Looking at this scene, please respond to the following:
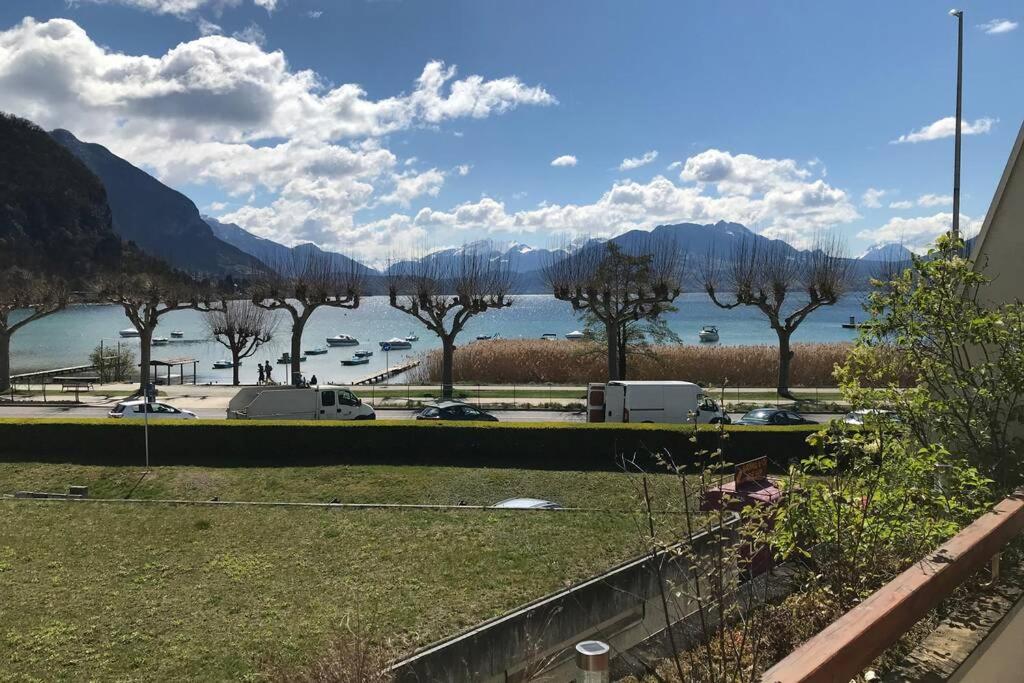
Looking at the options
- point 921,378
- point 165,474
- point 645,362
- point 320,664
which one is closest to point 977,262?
point 921,378

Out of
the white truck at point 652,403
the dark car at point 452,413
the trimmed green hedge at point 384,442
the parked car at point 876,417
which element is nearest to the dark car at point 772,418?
the white truck at point 652,403

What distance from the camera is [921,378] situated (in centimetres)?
672

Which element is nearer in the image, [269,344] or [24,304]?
[24,304]

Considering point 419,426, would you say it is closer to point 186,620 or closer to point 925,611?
point 186,620

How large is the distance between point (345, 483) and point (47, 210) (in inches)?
6365

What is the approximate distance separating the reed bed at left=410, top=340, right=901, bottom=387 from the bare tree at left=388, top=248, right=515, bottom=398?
132 inches

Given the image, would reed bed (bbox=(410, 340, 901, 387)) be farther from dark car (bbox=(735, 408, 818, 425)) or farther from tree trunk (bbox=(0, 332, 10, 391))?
tree trunk (bbox=(0, 332, 10, 391))

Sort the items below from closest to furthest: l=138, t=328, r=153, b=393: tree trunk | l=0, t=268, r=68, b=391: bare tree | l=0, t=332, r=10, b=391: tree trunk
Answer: l=0, t=332, r=10, b=391: tree trunk
l=0, t=268, r=68, b=391: bare tree
l=138, t=328, r=153, b=393: tree trunk

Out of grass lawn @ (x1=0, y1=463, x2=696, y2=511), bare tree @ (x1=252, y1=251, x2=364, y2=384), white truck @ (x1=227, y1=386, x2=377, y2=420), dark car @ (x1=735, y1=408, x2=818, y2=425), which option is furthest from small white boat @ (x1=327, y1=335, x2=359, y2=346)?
dark car @ (x1=735, y1=408, x2=818, y2=425)

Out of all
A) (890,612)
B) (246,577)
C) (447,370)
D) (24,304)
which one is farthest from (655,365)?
(890,612)

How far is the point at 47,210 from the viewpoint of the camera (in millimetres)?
146750

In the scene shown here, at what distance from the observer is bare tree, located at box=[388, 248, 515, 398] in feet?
131

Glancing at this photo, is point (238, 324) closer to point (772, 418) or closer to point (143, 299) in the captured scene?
point (143, 299)

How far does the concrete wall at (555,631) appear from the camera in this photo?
301 inches
